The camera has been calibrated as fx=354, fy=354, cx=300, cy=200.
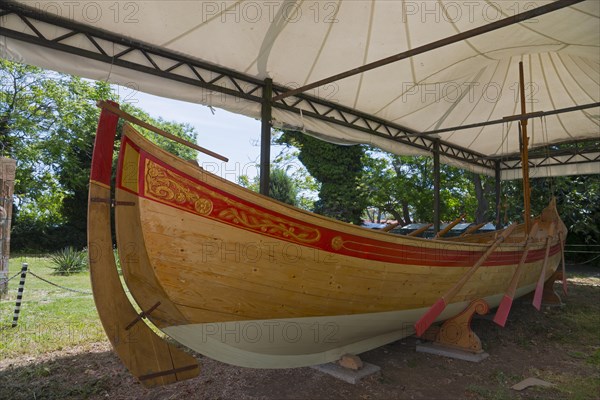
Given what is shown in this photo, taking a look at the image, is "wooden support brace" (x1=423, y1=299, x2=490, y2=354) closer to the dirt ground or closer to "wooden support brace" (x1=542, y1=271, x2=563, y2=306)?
the dirt ground

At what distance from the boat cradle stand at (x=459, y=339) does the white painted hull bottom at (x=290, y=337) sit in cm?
62

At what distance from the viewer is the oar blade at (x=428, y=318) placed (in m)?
2.87

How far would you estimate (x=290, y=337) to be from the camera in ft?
8.20

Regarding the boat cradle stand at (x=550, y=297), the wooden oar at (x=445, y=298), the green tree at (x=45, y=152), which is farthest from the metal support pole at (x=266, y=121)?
the green tree at (x=45, y=152)

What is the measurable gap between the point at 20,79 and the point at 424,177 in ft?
59.8

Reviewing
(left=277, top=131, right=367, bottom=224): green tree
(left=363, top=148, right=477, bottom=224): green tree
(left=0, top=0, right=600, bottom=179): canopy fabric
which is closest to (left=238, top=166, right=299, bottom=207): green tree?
(left=277, top=131, right=367, bottom=224): green tree

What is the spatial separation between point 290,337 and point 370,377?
3.22 ft

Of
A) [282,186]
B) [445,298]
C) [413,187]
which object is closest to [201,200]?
[445,298]

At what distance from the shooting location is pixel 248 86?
4832 mm

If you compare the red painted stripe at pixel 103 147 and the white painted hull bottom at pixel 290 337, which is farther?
the white painted hull bottom at pixel 290 337

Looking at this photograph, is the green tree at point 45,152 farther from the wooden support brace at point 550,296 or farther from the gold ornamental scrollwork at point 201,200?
the wooden support brace at point 550,296

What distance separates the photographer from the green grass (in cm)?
362

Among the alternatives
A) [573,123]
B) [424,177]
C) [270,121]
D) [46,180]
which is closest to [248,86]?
[270,121]

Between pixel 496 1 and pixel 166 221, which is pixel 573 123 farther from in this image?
pixel 166 221
